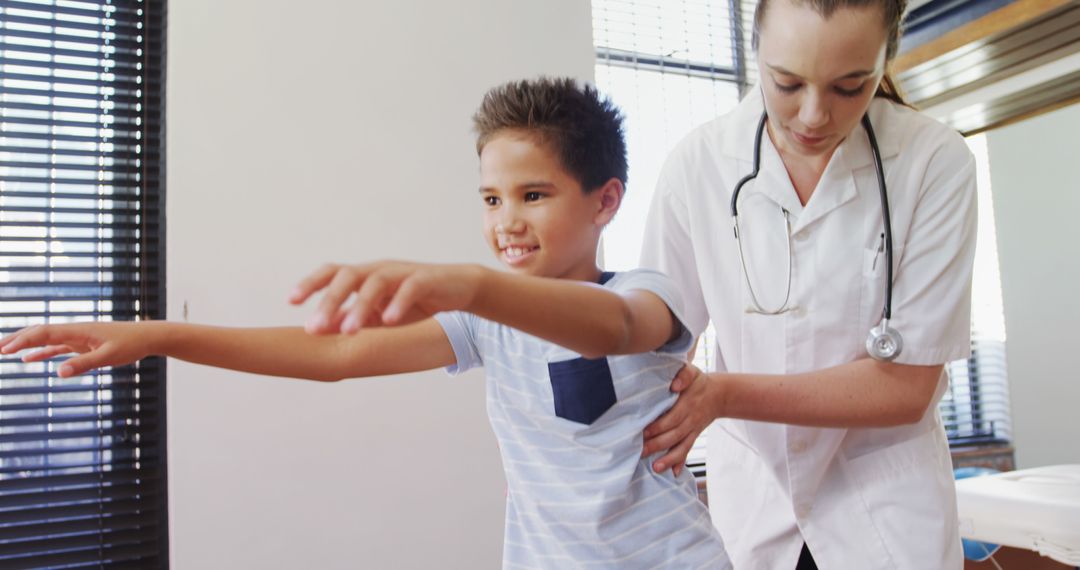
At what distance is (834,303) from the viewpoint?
1.25m

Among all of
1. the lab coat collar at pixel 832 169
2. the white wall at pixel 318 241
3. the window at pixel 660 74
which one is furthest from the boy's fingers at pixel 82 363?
the window at pixel 660 74

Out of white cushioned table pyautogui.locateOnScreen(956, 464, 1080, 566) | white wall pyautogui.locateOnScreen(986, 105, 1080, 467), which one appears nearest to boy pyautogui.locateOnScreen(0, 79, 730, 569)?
white cushioned table pyautogui.locateOnScreen(956, 464, 1080, 566)

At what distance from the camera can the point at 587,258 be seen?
106 centimetres

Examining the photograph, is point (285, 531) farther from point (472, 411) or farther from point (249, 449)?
point (472, 411)

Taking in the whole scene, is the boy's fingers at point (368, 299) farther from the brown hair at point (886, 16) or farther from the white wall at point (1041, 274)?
the white wall at point (1041, 274)

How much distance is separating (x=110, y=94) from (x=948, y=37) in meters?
2.23

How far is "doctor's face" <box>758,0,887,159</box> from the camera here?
1058 mm

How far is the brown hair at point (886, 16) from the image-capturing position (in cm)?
106

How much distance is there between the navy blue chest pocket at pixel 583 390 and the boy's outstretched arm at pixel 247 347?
0.18m

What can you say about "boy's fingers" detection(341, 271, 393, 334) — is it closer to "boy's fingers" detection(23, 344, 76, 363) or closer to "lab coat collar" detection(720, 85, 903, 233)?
"boy's fingers" detection(23, 344, 76, 363)

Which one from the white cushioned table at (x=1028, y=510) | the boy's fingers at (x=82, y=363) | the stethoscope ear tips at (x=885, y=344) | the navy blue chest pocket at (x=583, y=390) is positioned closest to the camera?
the boy's fingers at (x=82, y=363)

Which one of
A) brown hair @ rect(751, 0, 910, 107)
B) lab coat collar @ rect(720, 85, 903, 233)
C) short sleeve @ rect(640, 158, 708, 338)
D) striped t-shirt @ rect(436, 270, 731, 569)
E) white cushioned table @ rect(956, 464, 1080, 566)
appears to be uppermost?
brown hair @ rect(751, 0, 910, 107)

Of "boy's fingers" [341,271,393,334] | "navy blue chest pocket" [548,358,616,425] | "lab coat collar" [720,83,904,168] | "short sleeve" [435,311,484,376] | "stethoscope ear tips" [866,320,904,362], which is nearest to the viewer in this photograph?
"boy's fingers" [341,271,393,334]

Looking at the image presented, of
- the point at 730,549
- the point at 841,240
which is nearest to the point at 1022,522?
the point at 730,549
